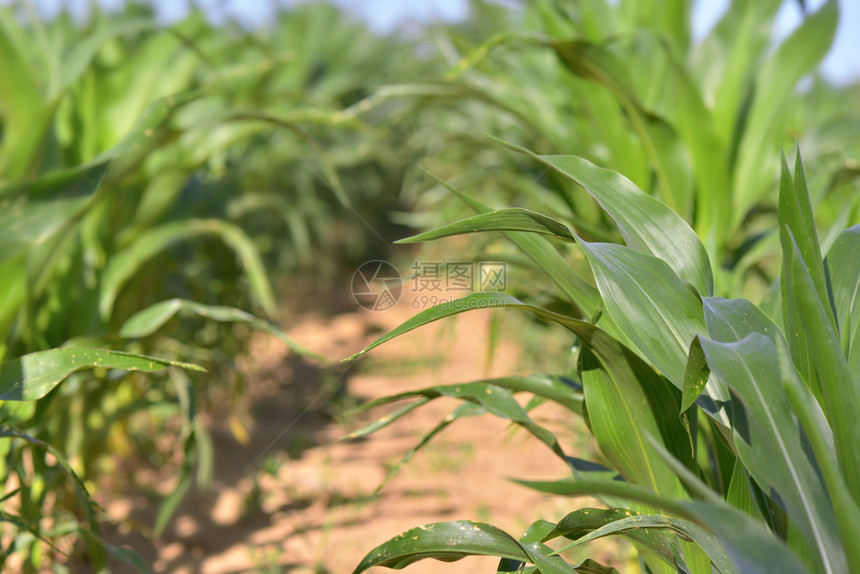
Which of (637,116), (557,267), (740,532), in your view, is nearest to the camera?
(740,532)

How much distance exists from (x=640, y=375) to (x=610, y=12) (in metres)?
0.96

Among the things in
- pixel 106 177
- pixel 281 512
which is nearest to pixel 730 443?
pixel 106 177

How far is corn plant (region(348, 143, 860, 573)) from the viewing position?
424 mm

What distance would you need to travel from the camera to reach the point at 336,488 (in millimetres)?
1523

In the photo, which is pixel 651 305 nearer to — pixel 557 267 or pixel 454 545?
pixel 557 267

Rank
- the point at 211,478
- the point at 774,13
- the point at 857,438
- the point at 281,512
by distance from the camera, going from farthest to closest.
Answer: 1. the point at 211,478
2. the point at 281,512
3. the point at 774,13
4. the point at 857,438

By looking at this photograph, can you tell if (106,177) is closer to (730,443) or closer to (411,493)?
(730,443)

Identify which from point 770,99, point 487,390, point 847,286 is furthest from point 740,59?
point 487,390

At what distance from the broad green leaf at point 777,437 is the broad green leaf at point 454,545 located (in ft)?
0.59

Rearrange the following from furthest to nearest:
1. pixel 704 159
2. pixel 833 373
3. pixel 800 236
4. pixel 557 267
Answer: pixel 704 159 → pixel 557 267 → pixel 800 236 → pixel 833 373

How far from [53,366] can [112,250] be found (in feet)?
2.05

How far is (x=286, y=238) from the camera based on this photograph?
2789 millimetres

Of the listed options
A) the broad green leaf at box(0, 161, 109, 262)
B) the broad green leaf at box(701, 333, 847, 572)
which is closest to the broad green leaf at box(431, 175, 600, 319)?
the broad green leaf at box(701, 333, 847, 572)

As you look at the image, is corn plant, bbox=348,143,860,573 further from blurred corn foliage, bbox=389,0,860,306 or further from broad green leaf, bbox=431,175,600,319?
blurred corn foliage, bbox=389,0,860,306
